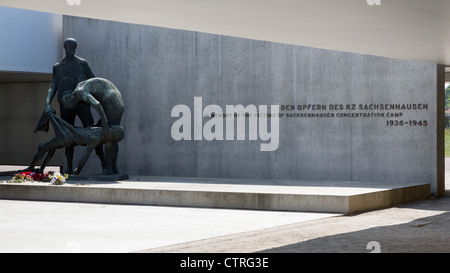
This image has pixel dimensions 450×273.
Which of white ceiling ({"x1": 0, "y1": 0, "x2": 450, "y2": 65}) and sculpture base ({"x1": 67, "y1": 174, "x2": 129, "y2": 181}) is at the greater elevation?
white ceiling ({"x1": 0, "y1": 0, "x2": 450, "y2": 65})

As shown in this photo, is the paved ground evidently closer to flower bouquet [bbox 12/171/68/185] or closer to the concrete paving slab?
the concrete paving slab

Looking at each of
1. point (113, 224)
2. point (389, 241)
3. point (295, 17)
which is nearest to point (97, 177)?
point (113, 224)

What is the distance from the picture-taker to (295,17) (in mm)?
8359

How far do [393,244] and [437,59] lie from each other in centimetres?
645

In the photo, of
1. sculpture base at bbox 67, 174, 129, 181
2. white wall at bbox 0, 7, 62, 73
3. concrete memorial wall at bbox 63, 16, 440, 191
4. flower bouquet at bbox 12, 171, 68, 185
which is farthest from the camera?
white wall at bbox 0, 7, 62, 73

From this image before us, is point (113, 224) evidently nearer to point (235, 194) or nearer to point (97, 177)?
point (235, 194)

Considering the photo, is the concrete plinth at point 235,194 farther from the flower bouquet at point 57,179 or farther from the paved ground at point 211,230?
the paved ground at point 211,230

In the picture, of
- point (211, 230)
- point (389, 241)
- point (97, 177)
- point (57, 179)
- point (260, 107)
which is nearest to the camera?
point (389, 241)

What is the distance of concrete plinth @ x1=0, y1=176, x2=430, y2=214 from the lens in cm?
1174

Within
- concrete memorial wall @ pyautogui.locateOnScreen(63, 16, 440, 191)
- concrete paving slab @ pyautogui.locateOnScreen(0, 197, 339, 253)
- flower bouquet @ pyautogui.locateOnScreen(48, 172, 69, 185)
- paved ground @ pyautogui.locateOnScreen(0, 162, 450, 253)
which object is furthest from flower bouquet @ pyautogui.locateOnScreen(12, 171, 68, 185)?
concrete memorial wall @ pyautogui.locateOnScreen(63, 16, 440, 191)

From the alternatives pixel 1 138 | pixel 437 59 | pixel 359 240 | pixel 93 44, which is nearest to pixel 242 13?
pixel 359 240

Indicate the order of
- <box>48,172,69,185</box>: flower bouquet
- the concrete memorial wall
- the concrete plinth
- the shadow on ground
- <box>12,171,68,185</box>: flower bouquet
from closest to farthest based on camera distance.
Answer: the shadow on ground
the concrete plinth
<box>48,172,69,185</box>: flower bouquet
<box>12,171,68,185</box>: flower bouquet
the concrete memorial wall

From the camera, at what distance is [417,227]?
9.67 m

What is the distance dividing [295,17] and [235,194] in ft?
15.3
